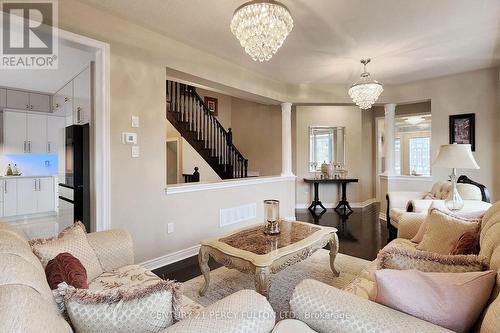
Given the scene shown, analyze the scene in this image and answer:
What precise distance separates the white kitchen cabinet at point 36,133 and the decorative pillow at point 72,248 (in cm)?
525

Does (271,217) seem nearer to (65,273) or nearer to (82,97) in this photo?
(65,273)

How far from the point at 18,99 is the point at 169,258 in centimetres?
531

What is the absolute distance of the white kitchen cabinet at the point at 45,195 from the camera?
5738mm

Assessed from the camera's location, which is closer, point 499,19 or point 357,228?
point 499,19

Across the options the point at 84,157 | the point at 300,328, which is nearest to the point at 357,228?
the point at 300,328

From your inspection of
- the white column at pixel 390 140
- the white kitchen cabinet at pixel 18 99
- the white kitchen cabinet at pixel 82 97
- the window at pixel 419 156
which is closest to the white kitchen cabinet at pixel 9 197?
the white kitchen cabinet at pixel 18 99

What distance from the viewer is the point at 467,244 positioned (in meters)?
1.73

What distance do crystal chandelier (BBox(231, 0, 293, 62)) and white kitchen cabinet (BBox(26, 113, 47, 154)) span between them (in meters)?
5.77

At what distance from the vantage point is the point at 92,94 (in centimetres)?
272

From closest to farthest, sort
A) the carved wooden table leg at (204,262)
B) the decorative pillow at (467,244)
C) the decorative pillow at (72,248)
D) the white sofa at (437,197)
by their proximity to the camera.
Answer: the decorative pillow at (72,248) → the decorative pillow at (467,244) → the carved wooden table leg at (204,262) → the white sofa at (437,197)

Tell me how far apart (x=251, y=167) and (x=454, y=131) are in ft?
14.7

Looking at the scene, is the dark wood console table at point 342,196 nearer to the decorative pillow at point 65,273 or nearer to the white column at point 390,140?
the white column at point 390,140

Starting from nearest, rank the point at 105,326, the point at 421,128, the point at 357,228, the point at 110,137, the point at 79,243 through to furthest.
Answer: the point at 105,326 → the point at 79,243 → the point at 110,137 → the point at 357,228 → the point at 421,128

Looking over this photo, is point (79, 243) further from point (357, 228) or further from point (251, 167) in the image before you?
point (251, 167)
